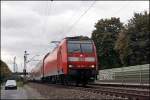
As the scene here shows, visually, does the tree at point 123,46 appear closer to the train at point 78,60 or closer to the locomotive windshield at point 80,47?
the locomotive windshield at point 80,47

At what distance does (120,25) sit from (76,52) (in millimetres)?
60896

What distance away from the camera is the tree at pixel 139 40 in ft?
234

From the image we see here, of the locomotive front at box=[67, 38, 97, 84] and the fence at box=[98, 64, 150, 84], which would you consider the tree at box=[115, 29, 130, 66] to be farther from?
the locomotive front at box=[67, 38, 97, 84]

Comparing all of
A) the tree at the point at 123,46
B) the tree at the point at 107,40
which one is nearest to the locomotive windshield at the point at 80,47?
the tree at the point at 123,46

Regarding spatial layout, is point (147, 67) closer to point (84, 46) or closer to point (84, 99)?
point (84, 46)

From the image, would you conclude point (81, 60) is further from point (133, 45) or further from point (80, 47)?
point (133, 45)

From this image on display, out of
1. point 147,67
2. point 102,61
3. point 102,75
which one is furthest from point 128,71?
point 102,61

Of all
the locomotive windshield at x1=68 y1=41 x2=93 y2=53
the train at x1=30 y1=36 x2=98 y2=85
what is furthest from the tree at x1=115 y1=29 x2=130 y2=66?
the train at x1=30 y1=36 x2=98 y2=85

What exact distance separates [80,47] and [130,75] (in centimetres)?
1314

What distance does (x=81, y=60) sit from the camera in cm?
3416

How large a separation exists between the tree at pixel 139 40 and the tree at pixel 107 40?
1239cm

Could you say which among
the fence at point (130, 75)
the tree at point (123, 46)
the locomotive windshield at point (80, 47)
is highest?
the tree at point (123, 46)

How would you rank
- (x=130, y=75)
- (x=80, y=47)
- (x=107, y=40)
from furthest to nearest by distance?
(x=107, y=40), (x=130, y=75), (x=80, y=47)

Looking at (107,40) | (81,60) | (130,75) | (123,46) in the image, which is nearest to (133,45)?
(123,46)
